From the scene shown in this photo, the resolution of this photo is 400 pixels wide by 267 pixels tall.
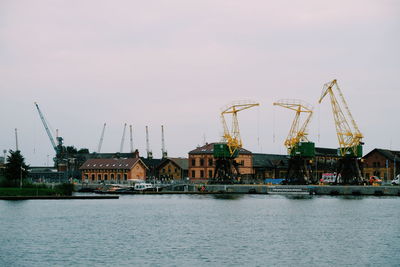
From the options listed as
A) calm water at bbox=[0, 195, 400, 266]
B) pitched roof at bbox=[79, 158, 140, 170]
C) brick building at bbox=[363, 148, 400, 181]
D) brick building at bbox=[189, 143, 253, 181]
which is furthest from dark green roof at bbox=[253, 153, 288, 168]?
calm water at bbox=[0, 195, 400, 266]

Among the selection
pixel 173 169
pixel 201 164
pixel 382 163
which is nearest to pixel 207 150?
pixel 201 164

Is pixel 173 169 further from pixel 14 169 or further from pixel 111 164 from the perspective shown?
pixel 14 169

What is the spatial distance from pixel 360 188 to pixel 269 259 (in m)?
88.6

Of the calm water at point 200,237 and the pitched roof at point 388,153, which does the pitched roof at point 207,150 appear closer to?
the pitched roof at point 388,153

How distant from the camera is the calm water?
1649 inches

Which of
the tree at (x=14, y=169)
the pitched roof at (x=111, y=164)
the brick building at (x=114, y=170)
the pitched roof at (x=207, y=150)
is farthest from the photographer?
the pitched roof at (x=111, y=164)

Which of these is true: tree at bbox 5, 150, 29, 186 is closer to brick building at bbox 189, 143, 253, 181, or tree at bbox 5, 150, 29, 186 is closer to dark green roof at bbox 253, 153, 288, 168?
brick building at bbox 189, 143, 253, 181

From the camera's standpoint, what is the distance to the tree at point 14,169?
10925 cm

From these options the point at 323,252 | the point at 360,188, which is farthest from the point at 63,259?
the point at 360,188

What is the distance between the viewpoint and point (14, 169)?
109 metres

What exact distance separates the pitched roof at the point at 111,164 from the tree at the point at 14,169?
51.3m

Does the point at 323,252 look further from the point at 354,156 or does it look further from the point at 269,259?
the point at 354,156

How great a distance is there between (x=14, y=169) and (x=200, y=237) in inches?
2530

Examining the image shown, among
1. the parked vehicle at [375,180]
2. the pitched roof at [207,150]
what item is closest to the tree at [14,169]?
the pitched roof at [207,150]
